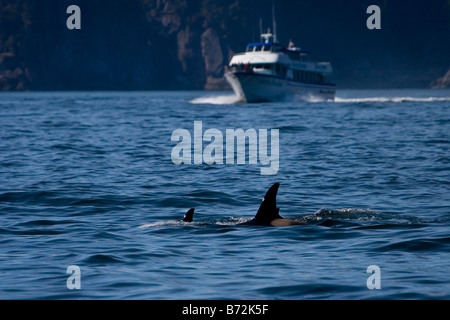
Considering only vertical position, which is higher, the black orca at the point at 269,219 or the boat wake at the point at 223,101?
the black orca at the point at 269,219

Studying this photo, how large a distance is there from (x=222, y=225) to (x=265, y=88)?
64.3 m

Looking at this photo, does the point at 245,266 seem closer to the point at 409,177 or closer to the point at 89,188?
the point at 89,188

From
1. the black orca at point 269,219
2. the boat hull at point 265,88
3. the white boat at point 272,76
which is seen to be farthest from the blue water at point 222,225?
the white boat at point 272,76

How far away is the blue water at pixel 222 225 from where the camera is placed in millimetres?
11297

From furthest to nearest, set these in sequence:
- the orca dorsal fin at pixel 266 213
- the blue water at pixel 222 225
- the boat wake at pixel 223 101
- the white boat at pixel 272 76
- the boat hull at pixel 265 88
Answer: the boat wake at pixel 223 101 < the white boat at pixel 272 76 < the boat hull at pixel 265 88 < the orca dorsal fin at pixel 266 213 < the blue water at pixel 222 225

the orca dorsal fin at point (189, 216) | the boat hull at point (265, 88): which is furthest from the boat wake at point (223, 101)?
the orca dorsal fin at point (189, 216)

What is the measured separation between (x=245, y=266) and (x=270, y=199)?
10.8ft

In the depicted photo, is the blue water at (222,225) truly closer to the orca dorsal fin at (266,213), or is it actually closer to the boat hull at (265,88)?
the orca dorsal fin at (266,213)

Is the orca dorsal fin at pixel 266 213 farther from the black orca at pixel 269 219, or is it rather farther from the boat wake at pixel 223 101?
the boat wake at pixel 223 101

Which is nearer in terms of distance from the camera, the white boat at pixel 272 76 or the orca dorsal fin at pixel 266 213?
the orca dorsal fin at pixel 266 213

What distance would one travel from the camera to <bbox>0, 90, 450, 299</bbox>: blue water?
11.3 metres

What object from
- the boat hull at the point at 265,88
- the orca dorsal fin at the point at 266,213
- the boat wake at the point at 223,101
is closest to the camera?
the orca dorsal fin at the point at 266,213
